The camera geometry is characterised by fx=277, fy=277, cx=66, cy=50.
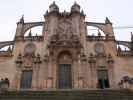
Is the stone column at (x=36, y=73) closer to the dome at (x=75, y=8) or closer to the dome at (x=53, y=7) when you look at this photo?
the dome at (x=53, y=7)

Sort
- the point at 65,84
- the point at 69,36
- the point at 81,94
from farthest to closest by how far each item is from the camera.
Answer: the point at 69,36 → the point at 65,84 → the point at 81,94

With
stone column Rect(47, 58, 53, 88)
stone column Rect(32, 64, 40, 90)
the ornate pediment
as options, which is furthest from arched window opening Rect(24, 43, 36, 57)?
stone column Rect(47, 58, 53, 88)

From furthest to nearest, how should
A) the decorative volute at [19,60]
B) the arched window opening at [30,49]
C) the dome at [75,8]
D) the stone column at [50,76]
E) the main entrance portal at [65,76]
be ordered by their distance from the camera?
the dome at [75,8] < the arched window opening at [30,49] < the decorative volute at [19,60] < the main entrance portal at [65,76] < the stone column at [50,76]

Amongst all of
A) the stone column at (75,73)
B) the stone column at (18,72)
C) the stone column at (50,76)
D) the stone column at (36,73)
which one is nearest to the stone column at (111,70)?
the stone column at (75,73)

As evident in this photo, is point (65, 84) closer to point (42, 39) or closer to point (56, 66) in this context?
point (56, 66)

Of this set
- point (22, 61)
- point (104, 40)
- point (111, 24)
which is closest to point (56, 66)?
point (22, 61)

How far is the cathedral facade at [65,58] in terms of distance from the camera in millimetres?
23781

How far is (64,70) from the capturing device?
24.7 metres

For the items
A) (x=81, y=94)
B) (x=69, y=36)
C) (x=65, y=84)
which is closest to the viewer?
(x=81, y=94)

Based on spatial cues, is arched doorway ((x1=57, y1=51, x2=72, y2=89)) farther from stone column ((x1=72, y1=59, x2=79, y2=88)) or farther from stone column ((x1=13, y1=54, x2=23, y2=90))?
stone column ((x1=13, y1=54, x2=23, y2=90))

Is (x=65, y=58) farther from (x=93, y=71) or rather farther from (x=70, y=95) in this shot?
Answer: (x=70, y=95)

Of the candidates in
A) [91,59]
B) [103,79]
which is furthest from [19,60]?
[103,79]

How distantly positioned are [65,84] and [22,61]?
14.8 ft

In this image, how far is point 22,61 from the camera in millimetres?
25062
